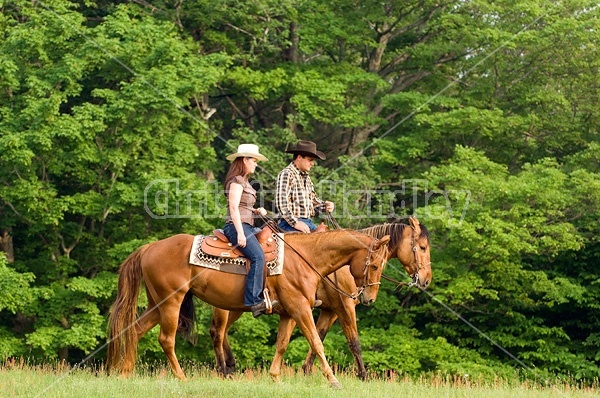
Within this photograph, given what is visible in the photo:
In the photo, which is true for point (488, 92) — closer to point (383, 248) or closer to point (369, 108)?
point (369, 108)

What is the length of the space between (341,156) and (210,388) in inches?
717

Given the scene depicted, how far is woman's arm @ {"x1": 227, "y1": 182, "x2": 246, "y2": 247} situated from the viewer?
38.4ft

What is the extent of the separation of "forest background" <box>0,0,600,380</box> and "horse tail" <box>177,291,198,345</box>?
9.68 metres

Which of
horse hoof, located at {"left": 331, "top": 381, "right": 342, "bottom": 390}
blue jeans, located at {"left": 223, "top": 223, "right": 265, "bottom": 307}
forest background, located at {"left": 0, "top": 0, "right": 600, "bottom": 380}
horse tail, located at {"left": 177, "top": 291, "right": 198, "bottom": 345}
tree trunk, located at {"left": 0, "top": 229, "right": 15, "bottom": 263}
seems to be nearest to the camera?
horse hoof, located at {"left": 331, "top": 381, "right": 342, "bottom": 390}

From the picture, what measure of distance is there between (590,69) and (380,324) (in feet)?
35.9

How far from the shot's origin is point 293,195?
1302 centimetres

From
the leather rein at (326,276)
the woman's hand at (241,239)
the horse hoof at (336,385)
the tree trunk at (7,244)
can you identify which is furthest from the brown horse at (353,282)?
the tree trunk at (7,244)

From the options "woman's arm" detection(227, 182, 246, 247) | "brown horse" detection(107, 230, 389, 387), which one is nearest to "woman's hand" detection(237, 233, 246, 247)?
"woman's arm" detection(227, 182, 246, 247)

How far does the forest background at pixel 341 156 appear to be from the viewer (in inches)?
971

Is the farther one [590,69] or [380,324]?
[590,69]

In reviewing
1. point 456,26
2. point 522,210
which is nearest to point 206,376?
point 522,210

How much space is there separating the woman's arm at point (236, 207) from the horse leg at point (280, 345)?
3.98 ft

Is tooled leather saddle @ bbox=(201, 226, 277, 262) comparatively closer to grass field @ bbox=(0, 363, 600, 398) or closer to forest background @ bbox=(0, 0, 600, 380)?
grass field @ bbox=(0, 363, 600, 398)

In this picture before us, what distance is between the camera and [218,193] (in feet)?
86.9
